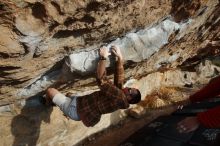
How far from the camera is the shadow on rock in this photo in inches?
198

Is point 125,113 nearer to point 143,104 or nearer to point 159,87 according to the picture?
point 143,104

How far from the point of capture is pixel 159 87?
27.7 ft

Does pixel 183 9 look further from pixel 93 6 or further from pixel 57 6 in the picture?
pixel 57 6

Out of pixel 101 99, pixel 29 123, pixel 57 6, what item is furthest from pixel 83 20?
pixel 29 123

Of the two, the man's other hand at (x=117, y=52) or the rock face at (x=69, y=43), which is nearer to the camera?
the rock face at (x=69, y=43)

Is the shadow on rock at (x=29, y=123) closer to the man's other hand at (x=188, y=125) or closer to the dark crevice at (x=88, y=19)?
the dark crevice at (x=88, y=19)

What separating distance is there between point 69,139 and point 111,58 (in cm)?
209

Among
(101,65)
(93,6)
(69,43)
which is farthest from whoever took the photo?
(101,65)

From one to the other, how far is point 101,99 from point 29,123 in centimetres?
138

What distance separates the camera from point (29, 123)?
5.20m

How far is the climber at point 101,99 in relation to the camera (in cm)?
438

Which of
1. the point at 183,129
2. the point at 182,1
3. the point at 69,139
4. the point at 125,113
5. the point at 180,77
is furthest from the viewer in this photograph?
the point at 180,77

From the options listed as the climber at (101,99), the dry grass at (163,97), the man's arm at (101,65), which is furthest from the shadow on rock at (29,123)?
the dry grass at (163,97)

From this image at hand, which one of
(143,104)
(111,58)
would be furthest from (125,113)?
(111,58)
